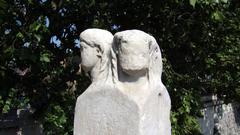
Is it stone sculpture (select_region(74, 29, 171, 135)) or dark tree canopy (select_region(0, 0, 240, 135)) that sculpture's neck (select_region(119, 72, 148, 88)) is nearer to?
stone sculpture (select_region(74, 29, 171, 135))

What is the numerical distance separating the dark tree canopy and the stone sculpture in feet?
7.19

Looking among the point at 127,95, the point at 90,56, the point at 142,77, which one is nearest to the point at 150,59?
the point at 142,77

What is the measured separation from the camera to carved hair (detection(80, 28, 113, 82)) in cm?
364

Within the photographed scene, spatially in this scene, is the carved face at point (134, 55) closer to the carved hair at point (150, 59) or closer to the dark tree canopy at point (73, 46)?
the carved hair at point (150, 59)

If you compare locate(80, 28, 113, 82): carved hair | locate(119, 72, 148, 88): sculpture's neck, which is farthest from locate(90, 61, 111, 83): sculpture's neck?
locate(119, 72, 148, 88): sculpture's neck

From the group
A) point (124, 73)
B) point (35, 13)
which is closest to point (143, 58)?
point (124, 73)

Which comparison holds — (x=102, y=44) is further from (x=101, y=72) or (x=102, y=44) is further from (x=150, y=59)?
(x=150, y=59)

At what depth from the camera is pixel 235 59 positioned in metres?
8.84

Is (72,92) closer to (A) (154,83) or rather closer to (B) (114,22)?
(B) (114,22)

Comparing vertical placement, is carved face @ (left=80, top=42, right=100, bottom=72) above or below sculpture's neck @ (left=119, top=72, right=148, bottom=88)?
above

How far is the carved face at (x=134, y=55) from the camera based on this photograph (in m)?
3.47

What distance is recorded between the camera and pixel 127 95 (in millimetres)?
3543

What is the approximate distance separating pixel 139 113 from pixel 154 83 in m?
0.22

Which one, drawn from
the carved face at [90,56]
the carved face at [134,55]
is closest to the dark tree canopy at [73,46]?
the carved face at [90,56]
